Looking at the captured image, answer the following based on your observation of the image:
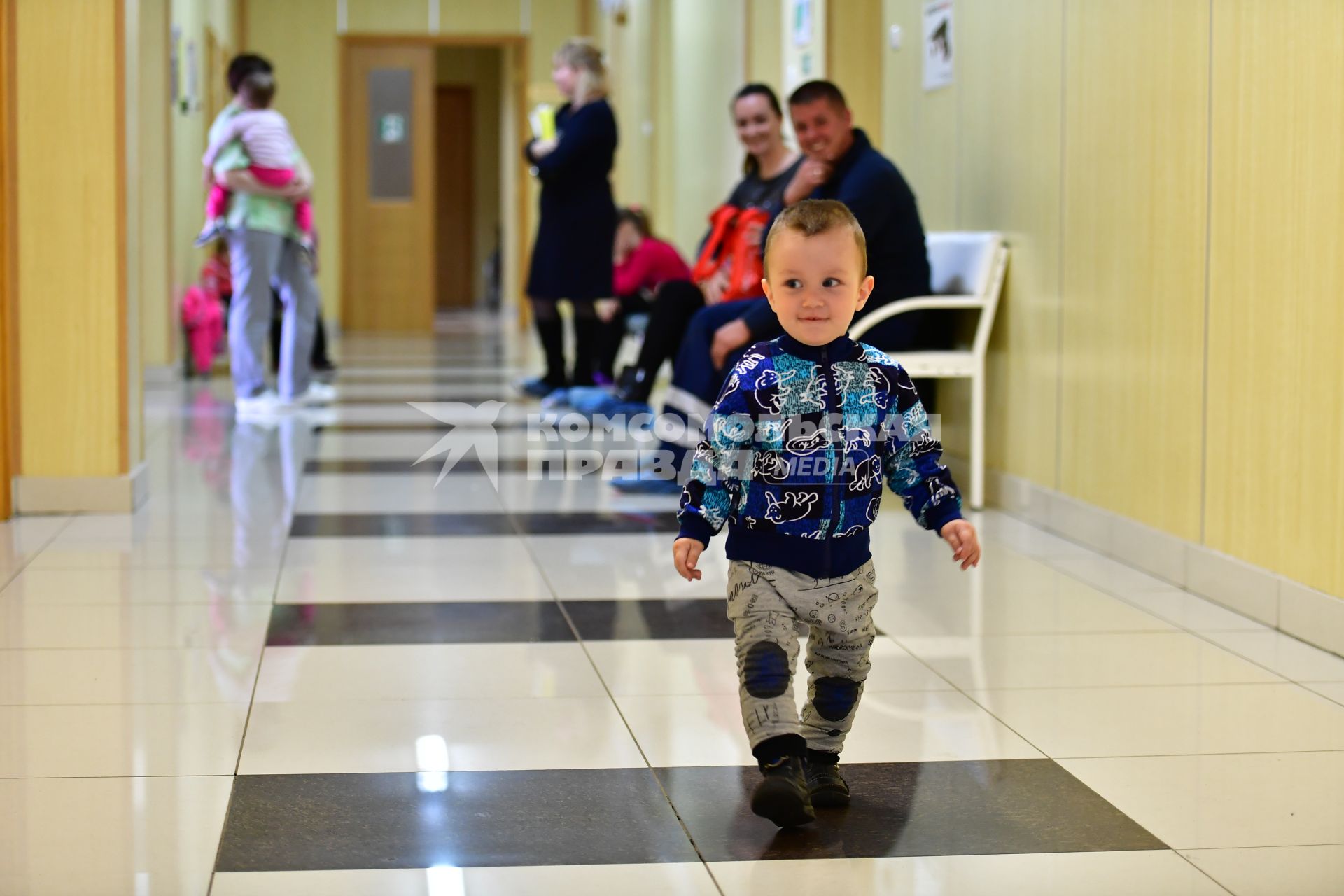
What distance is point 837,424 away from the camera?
185 cm

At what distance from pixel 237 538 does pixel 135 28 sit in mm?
1462

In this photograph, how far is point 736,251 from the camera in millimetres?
4848

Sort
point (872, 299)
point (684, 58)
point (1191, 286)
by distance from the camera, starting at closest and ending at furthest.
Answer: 1. point (1191, 286)
2. point (872, 299)
3. point (684, 58)

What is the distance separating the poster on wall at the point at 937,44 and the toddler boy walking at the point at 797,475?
3.28 metres

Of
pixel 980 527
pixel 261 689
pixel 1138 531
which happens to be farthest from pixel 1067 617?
pixel 261 689

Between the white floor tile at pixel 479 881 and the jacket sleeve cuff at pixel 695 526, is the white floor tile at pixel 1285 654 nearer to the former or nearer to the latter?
the jacket sleeve cuff at pixel 695 526

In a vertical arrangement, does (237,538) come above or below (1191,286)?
below

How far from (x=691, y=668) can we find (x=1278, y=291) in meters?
1.29

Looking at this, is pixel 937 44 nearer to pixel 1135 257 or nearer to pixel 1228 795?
pixel 1135 257

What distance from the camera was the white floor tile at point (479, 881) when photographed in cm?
A: 164

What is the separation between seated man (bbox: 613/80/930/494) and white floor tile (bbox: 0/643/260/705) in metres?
1.99

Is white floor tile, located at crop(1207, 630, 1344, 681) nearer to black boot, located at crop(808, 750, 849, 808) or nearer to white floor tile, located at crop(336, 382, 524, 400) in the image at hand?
black boot, located at crop(808, 750, 849, 808)

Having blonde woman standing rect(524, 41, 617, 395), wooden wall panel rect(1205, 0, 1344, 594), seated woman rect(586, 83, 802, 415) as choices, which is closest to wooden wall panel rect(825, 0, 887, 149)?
blonde woman standing rect(524, 41, 617, 395)

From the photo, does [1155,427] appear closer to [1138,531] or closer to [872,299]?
[1138,531]
